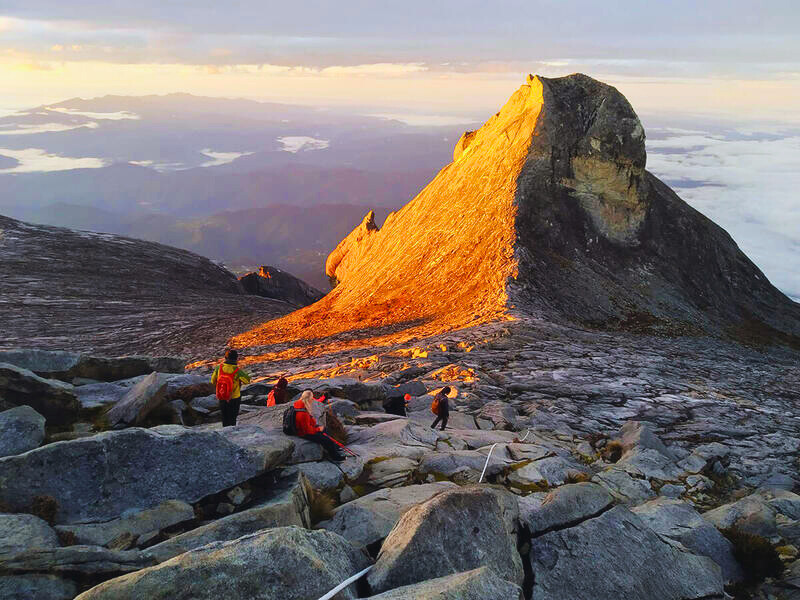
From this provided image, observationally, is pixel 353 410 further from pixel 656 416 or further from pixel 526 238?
pixel 526 238

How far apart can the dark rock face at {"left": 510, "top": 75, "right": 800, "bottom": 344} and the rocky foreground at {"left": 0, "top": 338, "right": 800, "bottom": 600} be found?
2596cm

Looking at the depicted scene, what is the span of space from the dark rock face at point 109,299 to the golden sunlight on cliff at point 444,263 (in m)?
6.18

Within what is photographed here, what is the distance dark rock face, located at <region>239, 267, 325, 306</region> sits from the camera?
285 feet

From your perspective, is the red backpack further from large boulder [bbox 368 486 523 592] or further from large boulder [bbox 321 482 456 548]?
large boulder [bbox 368 486 523 592]

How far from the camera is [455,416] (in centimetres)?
2169

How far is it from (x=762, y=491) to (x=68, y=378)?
991 inches

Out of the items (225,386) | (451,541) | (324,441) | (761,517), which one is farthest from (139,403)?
(761,517)

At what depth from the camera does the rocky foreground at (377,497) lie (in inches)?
287

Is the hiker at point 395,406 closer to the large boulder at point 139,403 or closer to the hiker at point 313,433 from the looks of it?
the hiker at point 313,433

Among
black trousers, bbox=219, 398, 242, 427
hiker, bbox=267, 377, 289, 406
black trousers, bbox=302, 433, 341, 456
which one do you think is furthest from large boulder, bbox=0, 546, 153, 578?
hiker, bbox=267, 377, 289, 406

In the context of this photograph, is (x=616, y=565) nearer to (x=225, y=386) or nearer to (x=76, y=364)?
(x=225, y=386)

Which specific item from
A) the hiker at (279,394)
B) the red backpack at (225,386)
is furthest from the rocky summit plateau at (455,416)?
the red backpack at (225,386)

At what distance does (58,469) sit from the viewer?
32.5 ft

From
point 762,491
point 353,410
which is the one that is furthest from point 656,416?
point 353,410
